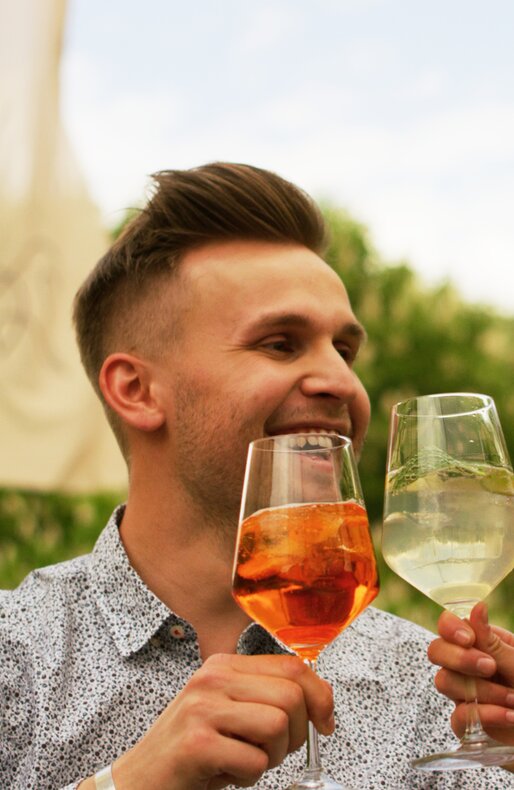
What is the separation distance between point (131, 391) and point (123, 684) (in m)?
0.95

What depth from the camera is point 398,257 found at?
11.2 metres

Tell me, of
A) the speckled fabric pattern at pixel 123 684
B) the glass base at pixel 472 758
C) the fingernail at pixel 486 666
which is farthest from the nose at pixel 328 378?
the glass base at pixel 472 758

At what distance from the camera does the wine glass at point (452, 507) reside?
1871mm

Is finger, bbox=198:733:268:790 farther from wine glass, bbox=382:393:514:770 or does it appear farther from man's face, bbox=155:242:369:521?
man's face, bbox=155:242:369:521

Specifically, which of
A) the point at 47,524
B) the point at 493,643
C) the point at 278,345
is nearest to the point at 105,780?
the point at 493,643

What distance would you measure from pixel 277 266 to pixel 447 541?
4.48 feet

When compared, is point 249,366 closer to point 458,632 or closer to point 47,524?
point 458,632

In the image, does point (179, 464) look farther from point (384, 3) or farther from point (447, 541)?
point (384, 3)

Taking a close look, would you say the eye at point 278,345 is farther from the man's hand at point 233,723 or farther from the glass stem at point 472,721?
the man's hand at point 233,723

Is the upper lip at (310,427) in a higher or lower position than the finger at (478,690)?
higher

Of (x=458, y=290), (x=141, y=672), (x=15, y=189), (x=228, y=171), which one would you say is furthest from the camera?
(x=458, y=290)

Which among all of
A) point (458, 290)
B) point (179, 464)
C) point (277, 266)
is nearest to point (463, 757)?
point (179, 464)

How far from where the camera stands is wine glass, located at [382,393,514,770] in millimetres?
1871

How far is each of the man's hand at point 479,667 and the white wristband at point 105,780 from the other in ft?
2.18
